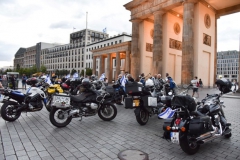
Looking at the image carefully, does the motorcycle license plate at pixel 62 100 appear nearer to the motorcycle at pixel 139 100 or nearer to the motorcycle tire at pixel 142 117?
the motorcycle at pixel 139 100

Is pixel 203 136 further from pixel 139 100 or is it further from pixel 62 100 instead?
pixel 62 100

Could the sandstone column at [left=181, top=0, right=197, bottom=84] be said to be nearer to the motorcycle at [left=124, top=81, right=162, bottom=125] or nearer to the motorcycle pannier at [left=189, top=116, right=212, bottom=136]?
the motorcycle at [left=124, top=81, right=162, bottom=125]

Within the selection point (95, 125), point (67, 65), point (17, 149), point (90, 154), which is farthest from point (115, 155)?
point (67, 65)

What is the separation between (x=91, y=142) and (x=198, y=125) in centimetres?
234

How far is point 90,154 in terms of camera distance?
3518mm

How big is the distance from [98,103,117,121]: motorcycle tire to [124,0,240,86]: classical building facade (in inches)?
729

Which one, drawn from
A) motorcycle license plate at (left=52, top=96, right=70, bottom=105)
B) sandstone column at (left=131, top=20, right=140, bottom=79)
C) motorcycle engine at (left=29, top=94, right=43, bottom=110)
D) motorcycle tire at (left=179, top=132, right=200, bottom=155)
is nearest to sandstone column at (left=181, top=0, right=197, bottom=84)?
sandstone column at (left=131, top=20, right=140, bottom=79)

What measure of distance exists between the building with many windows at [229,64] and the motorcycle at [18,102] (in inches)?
5786

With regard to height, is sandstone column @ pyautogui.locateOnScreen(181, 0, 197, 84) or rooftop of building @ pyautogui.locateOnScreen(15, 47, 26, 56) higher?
rooftop of building @ pyautogui.locateOnScreen(15, 47, 26, 56)

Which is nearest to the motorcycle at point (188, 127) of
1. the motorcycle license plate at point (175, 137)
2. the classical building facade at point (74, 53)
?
the motorcycle license plate at point (175, 137)

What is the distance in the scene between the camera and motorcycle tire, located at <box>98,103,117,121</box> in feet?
21.0

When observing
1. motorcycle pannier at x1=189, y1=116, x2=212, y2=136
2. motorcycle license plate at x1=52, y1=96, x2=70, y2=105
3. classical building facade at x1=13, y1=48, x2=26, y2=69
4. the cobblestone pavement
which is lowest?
the cobblestone pavement

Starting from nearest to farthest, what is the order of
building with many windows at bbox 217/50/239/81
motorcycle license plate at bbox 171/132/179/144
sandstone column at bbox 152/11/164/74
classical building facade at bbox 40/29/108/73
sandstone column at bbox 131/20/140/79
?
motorcycle license plate at bbox 171/132/179/144
sandstone column at bbox 152/11/164/74
sandstone column at bbox 131/20/140/79
classical building facade at bbox 40/29/108/73
building with many windows at bbox 217/50/239/81

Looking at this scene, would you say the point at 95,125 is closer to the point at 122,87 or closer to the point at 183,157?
the point at 183,157
